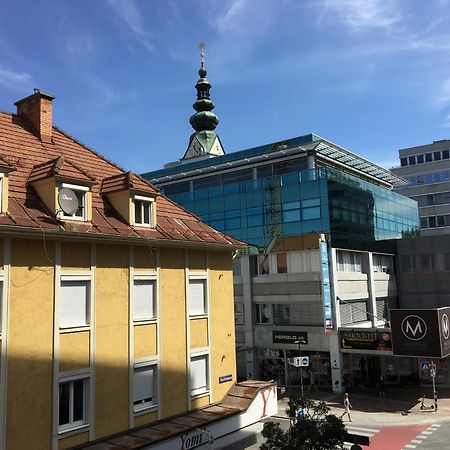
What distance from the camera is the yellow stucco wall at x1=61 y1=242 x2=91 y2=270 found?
50.5ft

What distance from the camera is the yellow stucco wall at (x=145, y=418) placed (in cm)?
1691

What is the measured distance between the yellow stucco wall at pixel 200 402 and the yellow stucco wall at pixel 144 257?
5.51 metres

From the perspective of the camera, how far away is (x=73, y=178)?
16.0m

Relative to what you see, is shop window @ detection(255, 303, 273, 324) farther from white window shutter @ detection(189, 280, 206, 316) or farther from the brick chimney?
the brick chimney

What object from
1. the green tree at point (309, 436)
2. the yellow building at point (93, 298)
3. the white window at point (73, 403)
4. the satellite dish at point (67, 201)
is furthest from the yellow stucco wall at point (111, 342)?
the green tree at point (309, 436)

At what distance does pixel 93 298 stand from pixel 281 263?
27013 mm

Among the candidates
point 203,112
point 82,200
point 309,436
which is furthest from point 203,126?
point 309,436

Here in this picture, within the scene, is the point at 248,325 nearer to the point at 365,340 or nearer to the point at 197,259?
the point at 365,340

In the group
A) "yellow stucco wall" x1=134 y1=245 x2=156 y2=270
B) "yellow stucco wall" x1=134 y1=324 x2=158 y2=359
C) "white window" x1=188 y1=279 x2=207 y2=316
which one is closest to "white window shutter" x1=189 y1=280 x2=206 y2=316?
"white window" x1=188 y1=279 x2=207 y2=316

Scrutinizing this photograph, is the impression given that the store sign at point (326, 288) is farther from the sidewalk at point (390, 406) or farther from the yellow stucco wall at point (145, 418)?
the yellow stucco wall at point (145, 418)

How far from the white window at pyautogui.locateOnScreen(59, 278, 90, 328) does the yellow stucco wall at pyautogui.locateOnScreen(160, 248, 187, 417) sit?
3.17 meters

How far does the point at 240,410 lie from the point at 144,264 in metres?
6.87

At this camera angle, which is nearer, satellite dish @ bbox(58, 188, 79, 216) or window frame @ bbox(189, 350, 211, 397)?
satellite dish @ bbox(58, 188, 79, 216)

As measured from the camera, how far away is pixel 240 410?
19.3m
